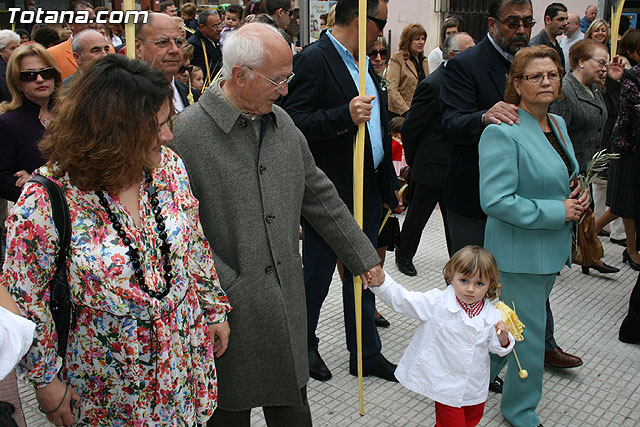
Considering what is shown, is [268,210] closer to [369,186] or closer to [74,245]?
[74,245]

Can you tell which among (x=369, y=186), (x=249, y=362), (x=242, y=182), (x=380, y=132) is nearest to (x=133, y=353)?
(x=249, y=362)

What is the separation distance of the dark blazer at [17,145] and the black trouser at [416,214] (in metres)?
3.02

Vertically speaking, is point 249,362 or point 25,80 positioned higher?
point 25,80

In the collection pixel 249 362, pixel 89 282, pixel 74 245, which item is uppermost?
pixel 74 245

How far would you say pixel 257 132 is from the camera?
2.53 metres

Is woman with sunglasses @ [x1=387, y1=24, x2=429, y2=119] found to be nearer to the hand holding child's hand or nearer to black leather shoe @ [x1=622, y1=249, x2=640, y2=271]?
black leather shoe @ [x1=622, y1=249, x2=640, y2=271]

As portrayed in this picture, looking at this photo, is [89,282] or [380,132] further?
[380,132]

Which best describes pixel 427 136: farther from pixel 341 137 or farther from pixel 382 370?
pixel 382 370

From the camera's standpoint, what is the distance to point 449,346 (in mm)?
2842

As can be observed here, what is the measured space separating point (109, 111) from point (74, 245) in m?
0.42

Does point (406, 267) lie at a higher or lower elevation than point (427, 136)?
lower

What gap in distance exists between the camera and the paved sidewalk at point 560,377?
3.55 meters

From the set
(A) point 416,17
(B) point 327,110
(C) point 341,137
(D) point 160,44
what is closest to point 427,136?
(C) point 341,137

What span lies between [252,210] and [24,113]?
2.35 metres
